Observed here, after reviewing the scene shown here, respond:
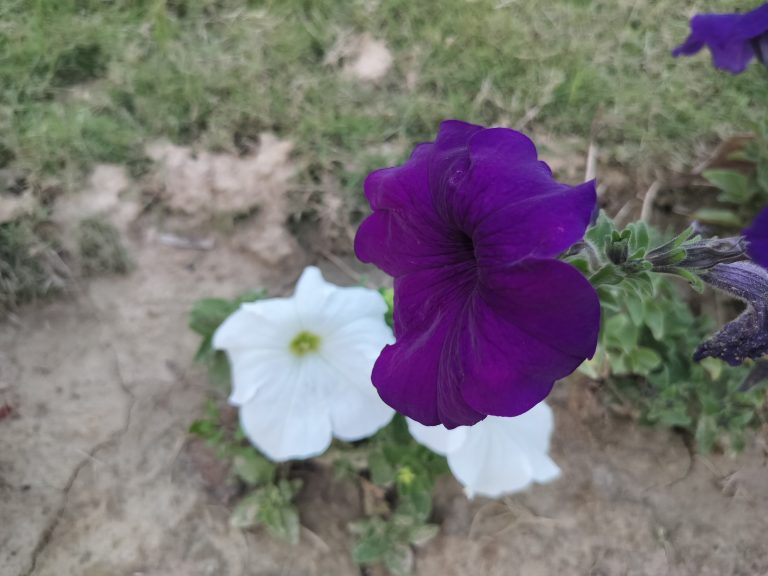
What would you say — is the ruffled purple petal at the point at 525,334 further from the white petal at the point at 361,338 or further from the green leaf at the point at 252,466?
the green leaf at the point at 252,466

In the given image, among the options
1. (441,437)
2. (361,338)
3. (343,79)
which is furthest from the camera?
(343,79)

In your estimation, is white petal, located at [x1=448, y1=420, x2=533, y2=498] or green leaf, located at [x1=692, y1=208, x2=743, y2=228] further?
green leaf, located at [x1=692, y1=208, x2=743, y2=228]

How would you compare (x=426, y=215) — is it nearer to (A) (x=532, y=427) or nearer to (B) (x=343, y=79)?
(A) (x=532, y=427)

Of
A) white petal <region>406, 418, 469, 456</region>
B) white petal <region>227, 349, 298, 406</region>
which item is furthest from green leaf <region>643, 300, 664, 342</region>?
white petal <region>227, 349, 298, 406</region>

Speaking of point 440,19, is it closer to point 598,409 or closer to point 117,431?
point 598,409

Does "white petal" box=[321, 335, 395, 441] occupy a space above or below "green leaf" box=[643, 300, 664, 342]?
below

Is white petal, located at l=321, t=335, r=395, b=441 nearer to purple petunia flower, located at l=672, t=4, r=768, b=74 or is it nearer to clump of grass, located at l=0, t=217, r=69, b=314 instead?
clump of grass, located at l=0, t=217, r=69, b=314

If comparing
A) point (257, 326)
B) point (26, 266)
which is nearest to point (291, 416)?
point (257, 326)
